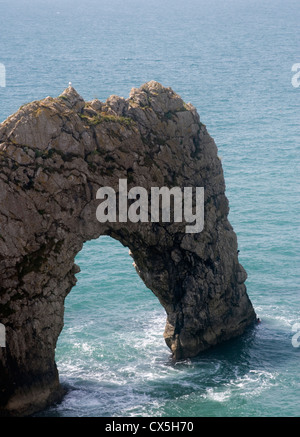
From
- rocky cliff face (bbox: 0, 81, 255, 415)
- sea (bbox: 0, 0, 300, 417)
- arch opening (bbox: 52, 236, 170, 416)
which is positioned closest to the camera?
rocky cliff face (bbox: 0, 81, 255, 415)

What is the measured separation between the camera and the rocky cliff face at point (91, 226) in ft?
180

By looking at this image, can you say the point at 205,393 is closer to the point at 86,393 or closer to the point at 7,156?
the point at 86,393

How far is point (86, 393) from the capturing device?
58.9 metres

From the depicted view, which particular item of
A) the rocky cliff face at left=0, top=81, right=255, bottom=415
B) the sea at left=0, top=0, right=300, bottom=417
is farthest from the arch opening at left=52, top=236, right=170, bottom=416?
the rocky cliff face at left=0, top=81, right=255, bottom=415

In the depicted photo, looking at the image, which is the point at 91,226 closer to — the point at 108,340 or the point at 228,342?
the point at 108,340

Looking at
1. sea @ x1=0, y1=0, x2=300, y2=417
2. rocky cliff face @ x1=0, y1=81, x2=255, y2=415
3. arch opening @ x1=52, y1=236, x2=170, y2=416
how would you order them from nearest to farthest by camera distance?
rocky cliff face @ x1=0, y1=81, x2=255, y2=415 < sea @ x1=0, y1=0, x2=300, y2=417 < arch opening @ x1=52, y1=236, x2=170, y2=416

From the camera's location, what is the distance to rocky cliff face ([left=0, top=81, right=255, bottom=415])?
54781mm

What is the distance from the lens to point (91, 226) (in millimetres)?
58500

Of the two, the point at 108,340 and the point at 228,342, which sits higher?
the point at 108,340

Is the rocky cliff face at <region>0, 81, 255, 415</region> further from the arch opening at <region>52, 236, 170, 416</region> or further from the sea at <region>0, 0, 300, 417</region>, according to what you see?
the sea at <region>0, 0, 300, 417</region>

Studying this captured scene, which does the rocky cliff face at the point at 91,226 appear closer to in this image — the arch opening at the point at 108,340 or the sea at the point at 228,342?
the arch opening at the point at 108,340

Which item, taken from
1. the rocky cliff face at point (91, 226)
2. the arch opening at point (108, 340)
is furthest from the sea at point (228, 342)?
the rocky cliff face at point (91, 226)

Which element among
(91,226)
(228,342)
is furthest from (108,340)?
(91,226)

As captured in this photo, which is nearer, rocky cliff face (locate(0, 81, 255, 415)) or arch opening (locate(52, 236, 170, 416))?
rocky cliff face (locate(0, 81, 255, 415))
